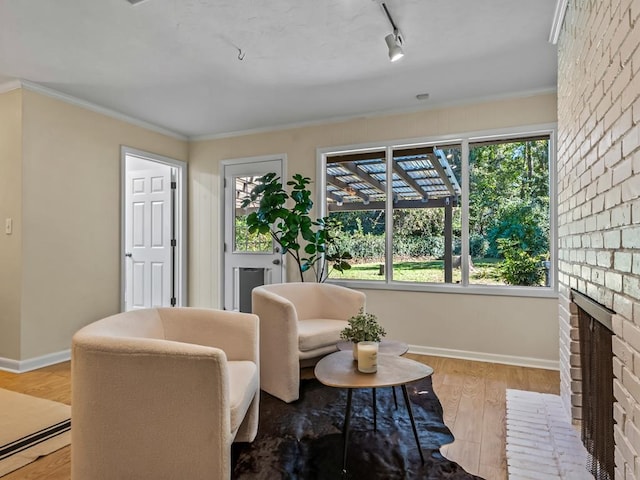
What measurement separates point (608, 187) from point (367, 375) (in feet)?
4.08

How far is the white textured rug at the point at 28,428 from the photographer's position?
193cm

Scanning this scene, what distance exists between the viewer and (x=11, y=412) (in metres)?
2.40

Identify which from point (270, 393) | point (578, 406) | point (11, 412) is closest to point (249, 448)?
point (270, 393)

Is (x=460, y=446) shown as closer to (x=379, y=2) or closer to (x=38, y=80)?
(x=379, y=2)

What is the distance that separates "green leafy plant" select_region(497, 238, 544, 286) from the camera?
3.42 meters

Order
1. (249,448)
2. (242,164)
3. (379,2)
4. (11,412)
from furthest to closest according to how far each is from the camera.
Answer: (242,164), (11,412), (379,2), (249,448)

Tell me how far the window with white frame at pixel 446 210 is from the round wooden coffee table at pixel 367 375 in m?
1.90

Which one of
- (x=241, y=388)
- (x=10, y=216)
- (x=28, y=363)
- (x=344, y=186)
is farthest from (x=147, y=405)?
(x=344, y=186)

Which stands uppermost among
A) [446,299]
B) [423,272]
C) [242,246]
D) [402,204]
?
[402,204]

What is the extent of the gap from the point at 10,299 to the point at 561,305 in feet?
13.6

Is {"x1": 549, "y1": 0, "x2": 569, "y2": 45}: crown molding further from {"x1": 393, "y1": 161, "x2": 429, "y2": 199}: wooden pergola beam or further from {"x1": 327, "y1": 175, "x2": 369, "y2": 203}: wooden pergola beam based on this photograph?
{"x1": 327, "y1": 175, "x2": 369, "y2": 203}: wooden pergola beam

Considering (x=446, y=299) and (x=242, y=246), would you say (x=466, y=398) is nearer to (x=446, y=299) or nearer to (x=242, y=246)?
(x=446, y=299)

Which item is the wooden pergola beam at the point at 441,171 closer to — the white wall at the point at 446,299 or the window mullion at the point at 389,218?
the white wall at the point at 446,299

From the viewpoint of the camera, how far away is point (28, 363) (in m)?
3.21
